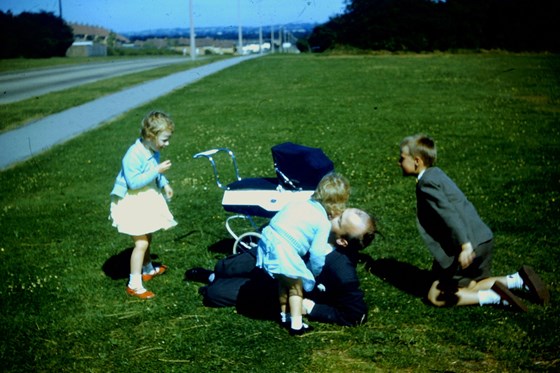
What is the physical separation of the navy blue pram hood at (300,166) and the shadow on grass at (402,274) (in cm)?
107

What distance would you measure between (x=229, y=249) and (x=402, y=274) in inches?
74.5

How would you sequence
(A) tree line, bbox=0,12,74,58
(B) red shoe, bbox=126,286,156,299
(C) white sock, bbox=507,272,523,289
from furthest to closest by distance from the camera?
(A) tree line, bbox=0,12,74,58 → (B) red shoe, bbox=126,286,156,299 → (C) white sock, bbox=507,272,523,289

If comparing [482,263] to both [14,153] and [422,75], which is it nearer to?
[14,153]

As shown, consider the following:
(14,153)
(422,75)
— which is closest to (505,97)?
(422,75)

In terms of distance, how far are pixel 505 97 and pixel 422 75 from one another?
32.4 ft

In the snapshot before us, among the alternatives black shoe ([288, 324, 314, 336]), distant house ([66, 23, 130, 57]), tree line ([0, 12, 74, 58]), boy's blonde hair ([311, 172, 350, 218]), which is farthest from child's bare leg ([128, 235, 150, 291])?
distant house ([66, 23, 130, 57])

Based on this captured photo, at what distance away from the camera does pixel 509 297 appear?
429 cm

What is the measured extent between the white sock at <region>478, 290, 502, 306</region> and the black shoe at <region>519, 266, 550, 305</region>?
11.3 inches

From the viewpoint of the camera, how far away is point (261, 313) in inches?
176

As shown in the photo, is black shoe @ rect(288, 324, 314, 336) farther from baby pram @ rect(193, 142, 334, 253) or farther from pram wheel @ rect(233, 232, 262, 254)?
pram wheel @ rect(233, 232, 262, 254)

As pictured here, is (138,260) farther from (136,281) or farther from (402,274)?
(402,274)

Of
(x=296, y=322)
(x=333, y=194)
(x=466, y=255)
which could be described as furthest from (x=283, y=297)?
(x=466, y=255)

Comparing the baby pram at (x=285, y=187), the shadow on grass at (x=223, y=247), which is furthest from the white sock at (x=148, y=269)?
the baby pram at (x=285, y=187)

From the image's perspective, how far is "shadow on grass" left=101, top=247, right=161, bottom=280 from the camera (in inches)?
214
